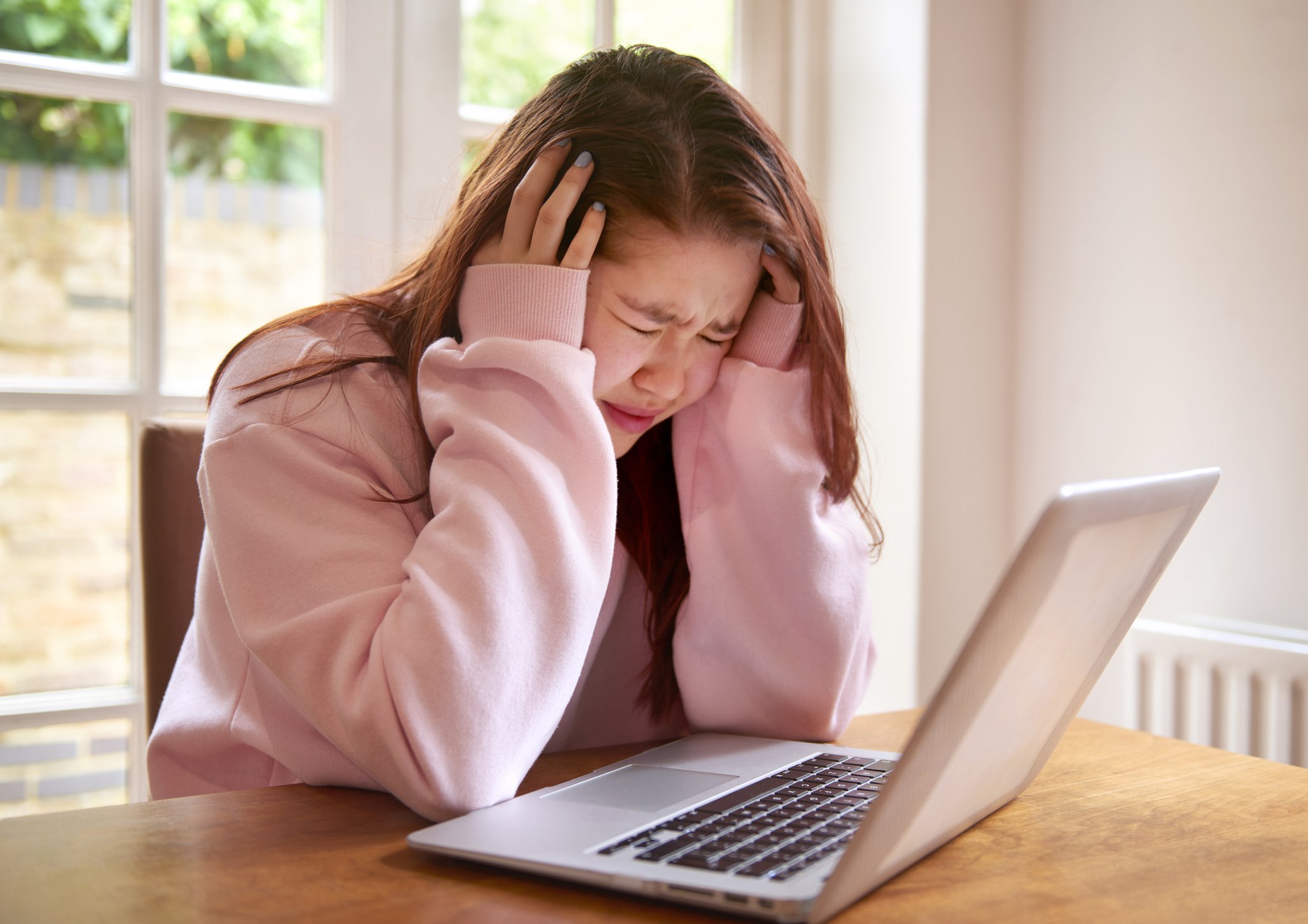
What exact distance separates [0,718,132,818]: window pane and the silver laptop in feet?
3.45

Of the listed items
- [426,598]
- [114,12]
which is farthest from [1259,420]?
[114,12]

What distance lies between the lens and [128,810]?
0.66 m

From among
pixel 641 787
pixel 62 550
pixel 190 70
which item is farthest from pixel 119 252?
pixel 641 787

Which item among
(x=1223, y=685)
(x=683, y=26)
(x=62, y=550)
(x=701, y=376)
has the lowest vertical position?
(x=1223, y=685)

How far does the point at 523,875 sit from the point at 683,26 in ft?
5.37

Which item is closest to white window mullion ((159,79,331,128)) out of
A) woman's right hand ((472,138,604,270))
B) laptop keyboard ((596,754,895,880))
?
woman's right hand ((472,138,604,270))

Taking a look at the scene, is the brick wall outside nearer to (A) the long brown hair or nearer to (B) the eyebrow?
(A) the long brown hair

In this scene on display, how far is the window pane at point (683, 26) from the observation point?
183 cm

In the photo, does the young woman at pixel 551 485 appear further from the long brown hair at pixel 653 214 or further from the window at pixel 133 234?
the window at pixel 133 234

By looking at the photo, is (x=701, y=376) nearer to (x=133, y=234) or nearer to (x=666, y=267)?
(x=666, y=267)

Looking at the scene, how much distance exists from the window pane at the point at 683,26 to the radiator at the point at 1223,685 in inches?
45.2

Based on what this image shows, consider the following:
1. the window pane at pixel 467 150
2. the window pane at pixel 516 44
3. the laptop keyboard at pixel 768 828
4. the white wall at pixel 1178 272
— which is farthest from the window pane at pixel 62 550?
the white wall at pixel 1178 272

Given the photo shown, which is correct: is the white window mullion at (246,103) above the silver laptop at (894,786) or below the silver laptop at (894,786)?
above

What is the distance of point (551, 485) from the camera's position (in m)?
0.76
